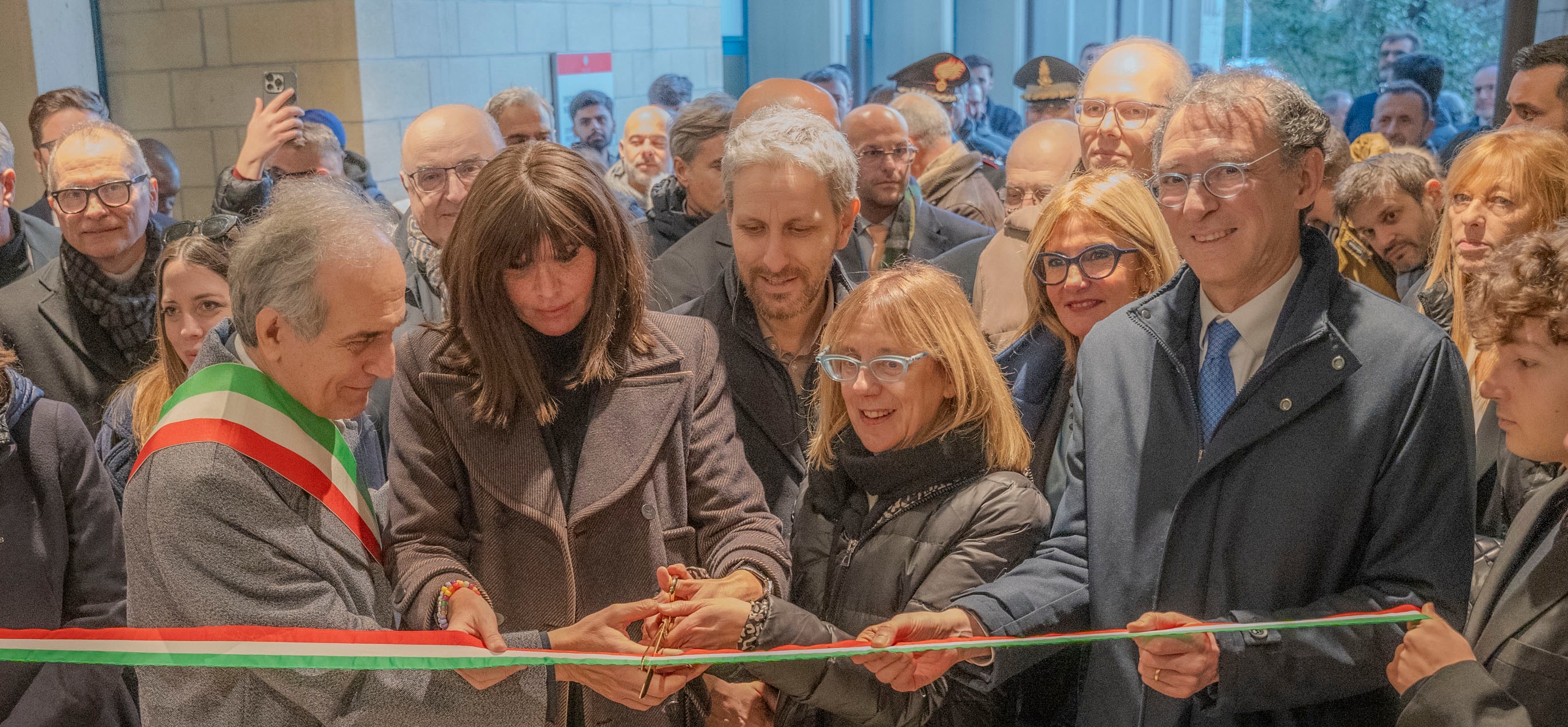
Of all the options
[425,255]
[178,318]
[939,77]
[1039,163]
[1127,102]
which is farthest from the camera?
[939,77]

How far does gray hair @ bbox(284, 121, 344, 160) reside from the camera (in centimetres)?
546

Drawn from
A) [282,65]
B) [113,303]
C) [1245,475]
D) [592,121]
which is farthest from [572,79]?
[1245,475]

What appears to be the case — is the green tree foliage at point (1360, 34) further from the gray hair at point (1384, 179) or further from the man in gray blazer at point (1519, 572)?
the man in gray blazer at point (1519, 572)

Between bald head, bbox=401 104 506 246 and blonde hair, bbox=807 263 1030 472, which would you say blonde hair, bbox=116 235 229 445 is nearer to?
bald head, bbox=401 104 506 246

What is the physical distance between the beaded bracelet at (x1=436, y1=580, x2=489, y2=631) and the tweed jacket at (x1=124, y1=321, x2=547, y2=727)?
90 millimetres

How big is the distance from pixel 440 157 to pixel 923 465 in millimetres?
2376

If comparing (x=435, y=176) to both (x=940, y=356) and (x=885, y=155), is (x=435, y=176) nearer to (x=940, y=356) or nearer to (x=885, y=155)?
(x=885, y=155)

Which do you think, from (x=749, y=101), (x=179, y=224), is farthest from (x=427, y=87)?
(x=179, y=224)

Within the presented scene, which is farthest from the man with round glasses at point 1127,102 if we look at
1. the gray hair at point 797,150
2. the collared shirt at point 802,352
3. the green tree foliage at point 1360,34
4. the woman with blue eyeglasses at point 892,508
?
the green tree foliage at point 1360,34

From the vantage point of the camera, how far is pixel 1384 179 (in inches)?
180

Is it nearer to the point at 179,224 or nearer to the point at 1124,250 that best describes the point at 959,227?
the point at 1124,250

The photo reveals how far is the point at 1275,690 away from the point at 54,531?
2.50m

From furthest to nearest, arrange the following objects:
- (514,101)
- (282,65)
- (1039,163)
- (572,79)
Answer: (572,79) → (282,65) → (514,101) → (1039,163)

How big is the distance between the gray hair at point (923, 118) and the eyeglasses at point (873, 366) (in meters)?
4.37
